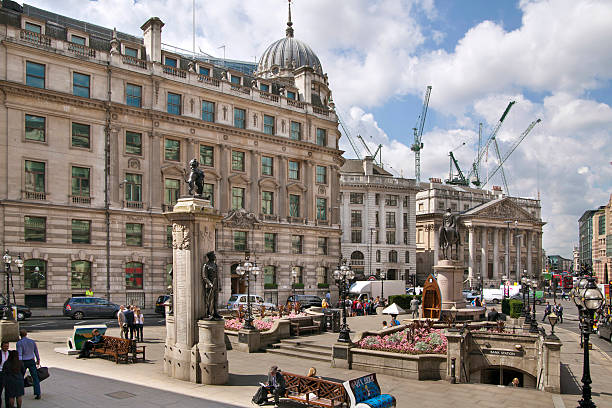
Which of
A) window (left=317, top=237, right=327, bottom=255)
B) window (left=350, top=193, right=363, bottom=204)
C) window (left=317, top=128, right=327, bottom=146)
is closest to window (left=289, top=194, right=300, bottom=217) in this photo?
window (left=317, top=237, right=327, bottom=255)

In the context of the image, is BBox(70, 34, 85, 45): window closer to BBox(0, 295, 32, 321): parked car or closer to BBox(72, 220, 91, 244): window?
BBox(72, 220, 91, 244): window

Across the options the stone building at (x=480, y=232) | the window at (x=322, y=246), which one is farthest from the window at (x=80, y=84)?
the stone building at (x=480, y=232)

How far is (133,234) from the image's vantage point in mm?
44812

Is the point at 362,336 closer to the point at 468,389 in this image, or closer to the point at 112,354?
the point at 468,389

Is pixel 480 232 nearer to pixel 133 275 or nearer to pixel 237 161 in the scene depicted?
pixel 237 161

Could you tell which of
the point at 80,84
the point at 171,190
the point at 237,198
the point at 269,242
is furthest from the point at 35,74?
the point at 269,242

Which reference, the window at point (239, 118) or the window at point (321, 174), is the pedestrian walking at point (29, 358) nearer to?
the window at point (239, 118)

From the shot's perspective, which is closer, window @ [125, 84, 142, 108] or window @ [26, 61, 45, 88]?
window @ [26, 61, 45, 88]

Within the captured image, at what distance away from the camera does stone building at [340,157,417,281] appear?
288 feet

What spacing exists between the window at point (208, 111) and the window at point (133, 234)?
1204 centimetres

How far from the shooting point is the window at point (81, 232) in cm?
4172

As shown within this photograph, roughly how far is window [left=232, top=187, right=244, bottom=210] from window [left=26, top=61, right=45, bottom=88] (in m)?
19.0

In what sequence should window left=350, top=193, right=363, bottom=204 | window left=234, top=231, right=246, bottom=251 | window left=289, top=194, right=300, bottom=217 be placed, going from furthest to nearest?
1. window left=350, top=193, right=363, bottom=204
2. window left=289, top=194, right=300, bottom=217
3. window left=234, top=231, right=246, bottom=251

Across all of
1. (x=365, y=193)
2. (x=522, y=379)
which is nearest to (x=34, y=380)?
(x=522, y=379)
